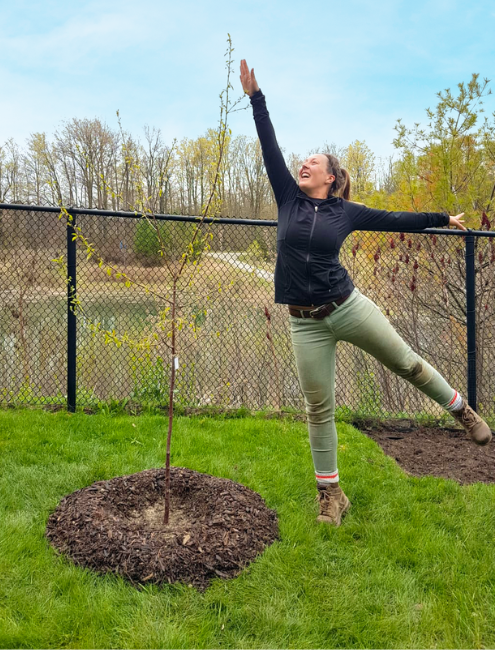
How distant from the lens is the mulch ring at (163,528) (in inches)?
90.2

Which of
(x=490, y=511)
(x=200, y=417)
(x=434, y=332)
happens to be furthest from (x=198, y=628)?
(x=434, y=332)

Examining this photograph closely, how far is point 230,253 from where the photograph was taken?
517 cm

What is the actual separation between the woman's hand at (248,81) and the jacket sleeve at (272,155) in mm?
25

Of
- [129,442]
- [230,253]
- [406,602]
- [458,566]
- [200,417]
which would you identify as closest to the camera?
[406,602]

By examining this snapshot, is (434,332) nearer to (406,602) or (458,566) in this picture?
(458,566)

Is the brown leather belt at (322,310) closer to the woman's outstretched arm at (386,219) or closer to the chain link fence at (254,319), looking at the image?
the woman's outstretched arm at (386,219)

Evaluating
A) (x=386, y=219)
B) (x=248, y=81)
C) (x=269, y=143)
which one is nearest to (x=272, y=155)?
(x=269, y=143)

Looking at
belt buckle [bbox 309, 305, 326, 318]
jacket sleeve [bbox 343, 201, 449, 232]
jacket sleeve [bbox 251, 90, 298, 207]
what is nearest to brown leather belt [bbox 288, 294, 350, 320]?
belt buckle [bbox 309, 305, 326, 318]

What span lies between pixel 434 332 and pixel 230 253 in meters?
2.54

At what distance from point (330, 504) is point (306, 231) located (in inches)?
60.5

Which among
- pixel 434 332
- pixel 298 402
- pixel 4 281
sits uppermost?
pixel 4 281

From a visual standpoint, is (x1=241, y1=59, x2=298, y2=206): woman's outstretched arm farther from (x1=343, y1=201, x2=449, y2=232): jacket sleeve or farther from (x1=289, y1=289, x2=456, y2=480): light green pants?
(x1=289, y1=289, x2=456, y2=480): light green pants

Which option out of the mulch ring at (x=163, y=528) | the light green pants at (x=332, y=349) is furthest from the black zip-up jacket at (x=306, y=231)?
the mulch ring at (x=163, y=528)

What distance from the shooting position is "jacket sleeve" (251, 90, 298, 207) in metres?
2.65
